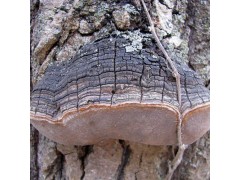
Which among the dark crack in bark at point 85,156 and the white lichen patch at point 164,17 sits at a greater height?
the white lichen patch at point 164,17

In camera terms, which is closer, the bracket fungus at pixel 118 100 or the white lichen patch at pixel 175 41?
the bracket fungus at pixel 118 100

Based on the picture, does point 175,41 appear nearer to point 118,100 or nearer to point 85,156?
point 118,100

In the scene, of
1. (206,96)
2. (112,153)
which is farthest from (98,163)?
(206,96)

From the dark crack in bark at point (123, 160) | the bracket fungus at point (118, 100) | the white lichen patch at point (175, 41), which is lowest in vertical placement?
the dark crack in bark at point (123, 160)

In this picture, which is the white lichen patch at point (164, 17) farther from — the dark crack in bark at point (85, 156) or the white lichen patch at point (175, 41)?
the dark crack in bark at point (85, 156)

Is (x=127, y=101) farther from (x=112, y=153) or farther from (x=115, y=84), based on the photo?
(x=112, y=153)

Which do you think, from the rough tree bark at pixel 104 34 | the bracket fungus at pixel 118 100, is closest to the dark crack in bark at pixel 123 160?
the rough tree bark at pixel 104 34

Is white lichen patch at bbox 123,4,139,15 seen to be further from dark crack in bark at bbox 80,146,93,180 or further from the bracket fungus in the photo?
dark crack in bark at bbox 80,146,93,180

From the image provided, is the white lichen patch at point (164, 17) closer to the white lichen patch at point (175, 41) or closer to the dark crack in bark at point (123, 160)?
the white lichen patch at point (175, 41)
